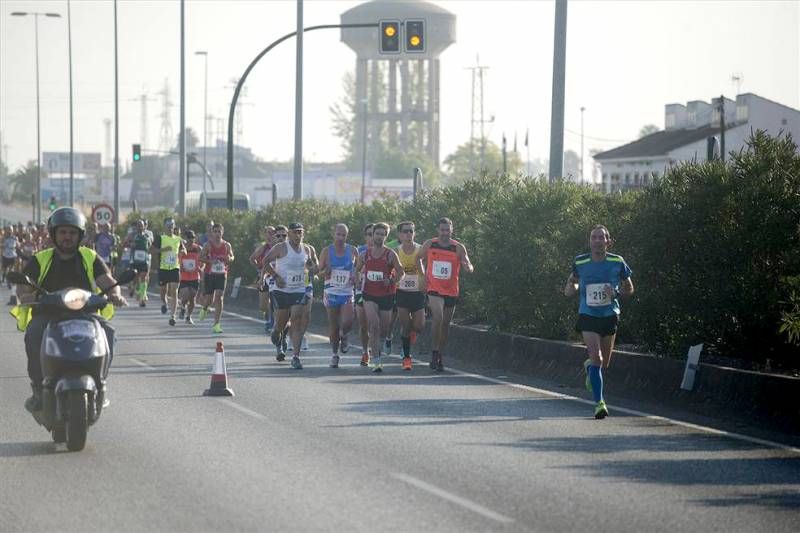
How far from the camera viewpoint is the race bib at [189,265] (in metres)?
30.1

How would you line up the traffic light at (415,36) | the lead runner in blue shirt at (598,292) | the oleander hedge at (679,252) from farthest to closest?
1. the traffic light at (415,36)
2. the oleander hedge at (679,252)
3. the lead runner in blue shirt at (598,292)

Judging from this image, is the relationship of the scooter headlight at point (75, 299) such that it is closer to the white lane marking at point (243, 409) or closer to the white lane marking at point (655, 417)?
the white lane marking at point (243, 409)

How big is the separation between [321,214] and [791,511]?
29.3 meters

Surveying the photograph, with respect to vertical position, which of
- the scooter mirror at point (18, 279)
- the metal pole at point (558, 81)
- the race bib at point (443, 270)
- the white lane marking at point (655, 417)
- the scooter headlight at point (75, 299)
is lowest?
the white lane marking at point (655, 417)

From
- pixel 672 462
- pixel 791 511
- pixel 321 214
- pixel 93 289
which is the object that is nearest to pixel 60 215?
pixel 93 289

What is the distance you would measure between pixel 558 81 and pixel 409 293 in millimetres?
4224

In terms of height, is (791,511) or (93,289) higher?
(93,289)

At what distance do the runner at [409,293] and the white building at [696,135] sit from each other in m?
61.5

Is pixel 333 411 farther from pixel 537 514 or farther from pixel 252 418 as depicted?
pixel 537 514

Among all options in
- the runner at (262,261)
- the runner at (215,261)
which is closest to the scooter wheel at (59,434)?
the runner at (262,261)

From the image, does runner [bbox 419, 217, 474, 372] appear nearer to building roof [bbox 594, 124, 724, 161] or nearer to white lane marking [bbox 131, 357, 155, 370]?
white lane marking [bbox 131, 357, 155, 370]

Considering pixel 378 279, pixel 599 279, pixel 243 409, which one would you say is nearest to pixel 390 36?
pixel 378 279

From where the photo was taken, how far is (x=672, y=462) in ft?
38.8

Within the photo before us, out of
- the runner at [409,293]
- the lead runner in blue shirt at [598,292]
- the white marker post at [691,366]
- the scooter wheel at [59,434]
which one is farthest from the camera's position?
the runner at [409,293]
